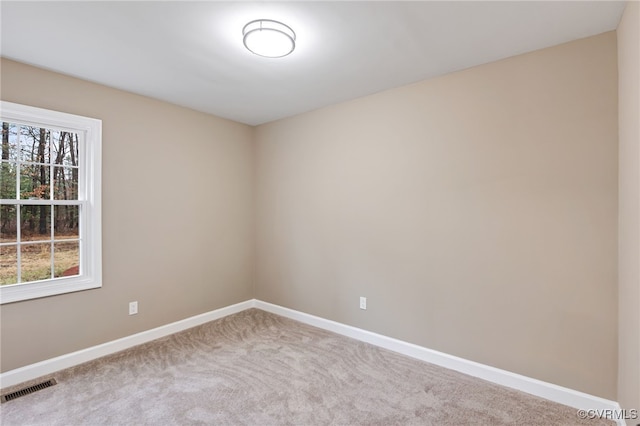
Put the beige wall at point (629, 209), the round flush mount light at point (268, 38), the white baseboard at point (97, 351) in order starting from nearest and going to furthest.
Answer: the beige wall at point (629, 209), the round flush mount light at point (268, 38), the white baseboard at point (97, 351)

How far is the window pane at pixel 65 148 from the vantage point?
2.81m

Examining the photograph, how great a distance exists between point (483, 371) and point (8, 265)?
3910 millimetres

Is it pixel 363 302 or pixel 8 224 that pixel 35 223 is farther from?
pixel 363 302

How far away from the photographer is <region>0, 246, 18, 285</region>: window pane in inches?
100

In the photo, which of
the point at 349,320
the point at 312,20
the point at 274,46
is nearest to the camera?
the point at 312,20

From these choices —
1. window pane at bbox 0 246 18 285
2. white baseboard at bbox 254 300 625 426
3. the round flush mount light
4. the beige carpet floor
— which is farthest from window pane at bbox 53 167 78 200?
white baseboard at bbox 254 300 625 426

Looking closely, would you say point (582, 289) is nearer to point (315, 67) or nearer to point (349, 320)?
point (349, 320)

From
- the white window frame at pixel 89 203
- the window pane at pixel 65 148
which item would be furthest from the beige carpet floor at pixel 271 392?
the window pane at pixel 65 148

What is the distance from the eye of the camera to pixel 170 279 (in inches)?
138

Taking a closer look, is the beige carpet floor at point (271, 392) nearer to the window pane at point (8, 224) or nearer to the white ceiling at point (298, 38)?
the window pane at point (8, 224)

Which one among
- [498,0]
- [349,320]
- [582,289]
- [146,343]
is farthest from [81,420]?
[498,0]

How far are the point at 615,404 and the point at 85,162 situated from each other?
4.49m

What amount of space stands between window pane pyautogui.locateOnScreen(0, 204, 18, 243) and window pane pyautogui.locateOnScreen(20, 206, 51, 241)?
48 millimetres

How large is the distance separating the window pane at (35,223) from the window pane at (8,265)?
13 cm
